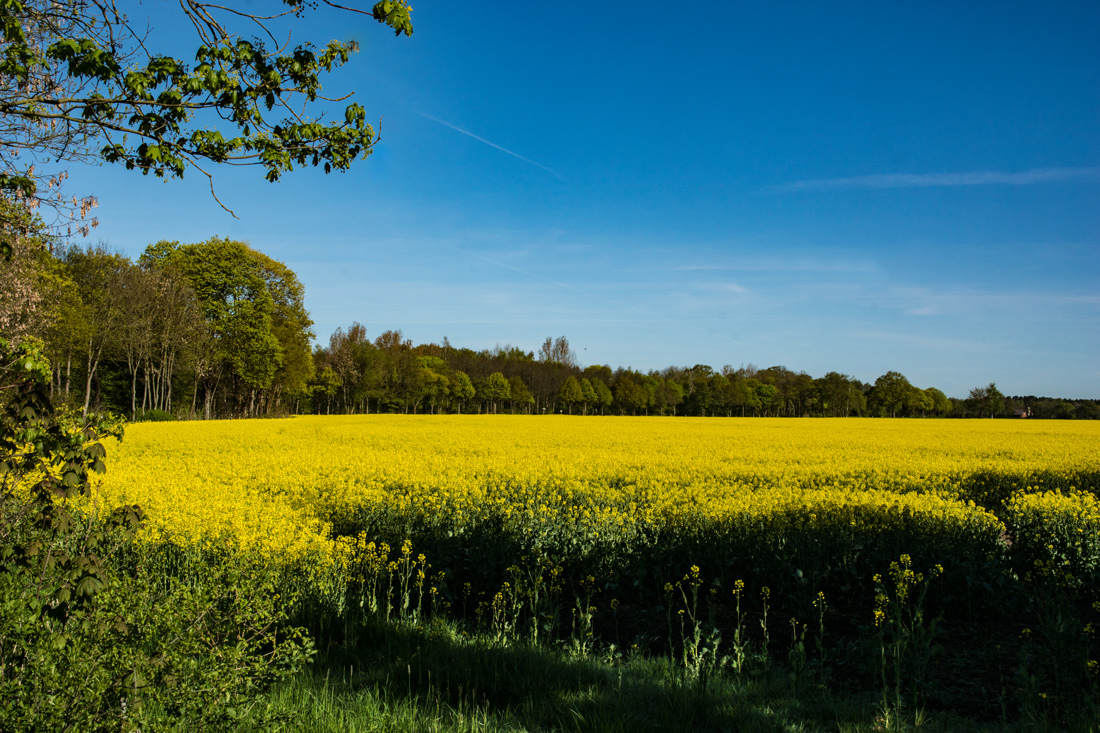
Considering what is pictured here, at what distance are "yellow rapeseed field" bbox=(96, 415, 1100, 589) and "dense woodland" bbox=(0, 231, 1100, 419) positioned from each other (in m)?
2.86

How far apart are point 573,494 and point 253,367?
37.8m

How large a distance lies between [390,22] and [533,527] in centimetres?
630

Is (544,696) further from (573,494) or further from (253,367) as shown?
(253,367)

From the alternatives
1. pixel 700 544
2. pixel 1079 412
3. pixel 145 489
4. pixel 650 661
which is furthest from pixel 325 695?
pixel 1079 412

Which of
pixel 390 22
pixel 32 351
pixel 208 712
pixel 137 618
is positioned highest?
pixel 390 22

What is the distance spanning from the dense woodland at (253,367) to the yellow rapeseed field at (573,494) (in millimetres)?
2855

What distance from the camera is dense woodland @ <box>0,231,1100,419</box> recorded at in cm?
3453

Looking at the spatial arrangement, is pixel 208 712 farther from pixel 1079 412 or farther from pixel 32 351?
pixel 1079 412

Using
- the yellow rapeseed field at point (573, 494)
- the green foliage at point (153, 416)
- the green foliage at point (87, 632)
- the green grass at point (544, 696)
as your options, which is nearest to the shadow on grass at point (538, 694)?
the green grass at point (544, 696)

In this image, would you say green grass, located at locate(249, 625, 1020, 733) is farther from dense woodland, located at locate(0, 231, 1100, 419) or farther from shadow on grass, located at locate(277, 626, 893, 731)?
dense woodland, located at locate(0, 231, 1100, 419)

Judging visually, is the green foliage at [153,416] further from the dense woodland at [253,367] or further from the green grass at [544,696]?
the green grass at [544,696]

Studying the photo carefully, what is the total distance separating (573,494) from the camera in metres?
11.2

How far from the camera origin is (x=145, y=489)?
10.9 meters

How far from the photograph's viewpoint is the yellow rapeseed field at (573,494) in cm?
812
